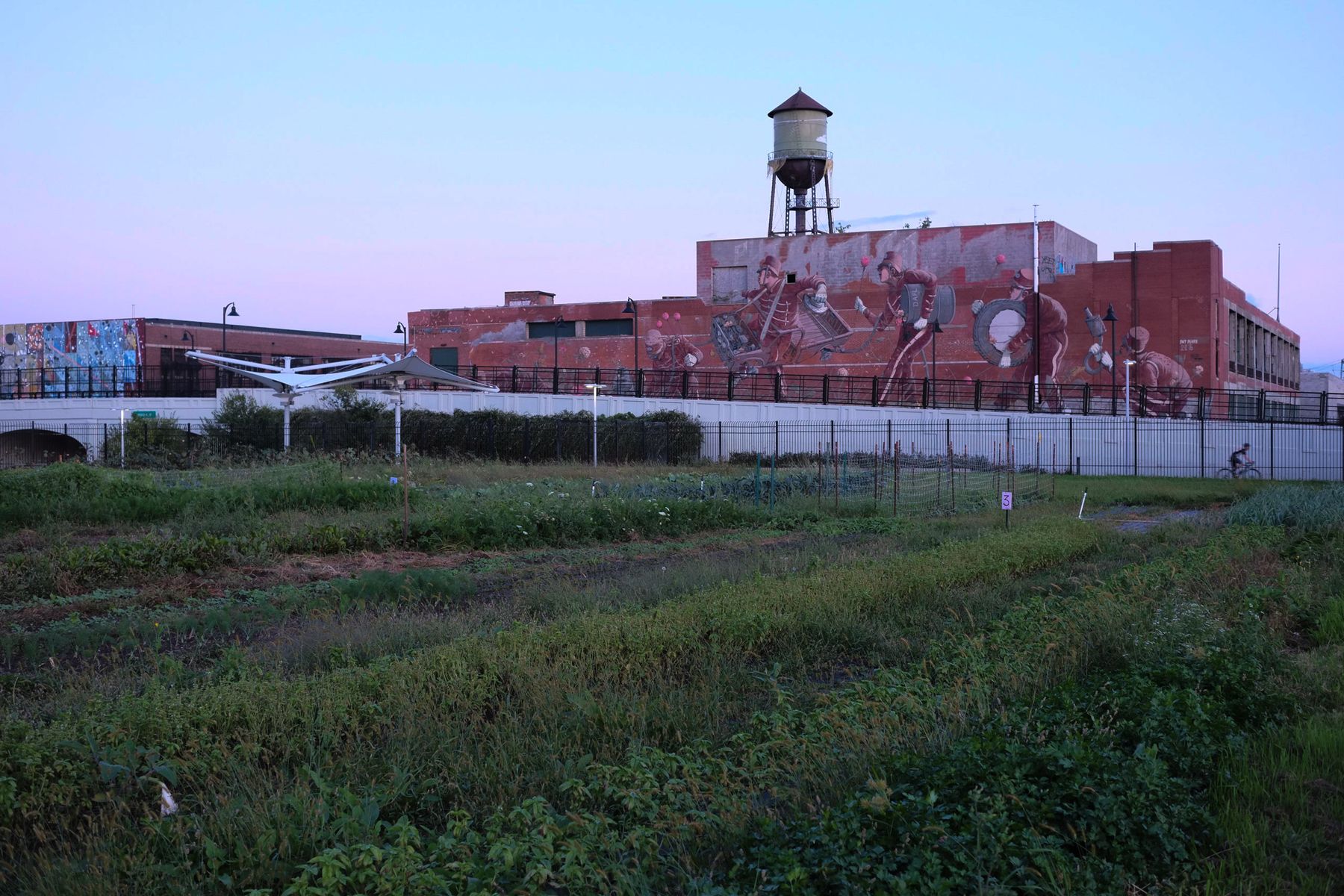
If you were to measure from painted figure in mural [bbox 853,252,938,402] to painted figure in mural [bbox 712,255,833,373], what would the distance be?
213cm

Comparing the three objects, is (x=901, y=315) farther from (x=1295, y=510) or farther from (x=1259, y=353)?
(x=1295, y=510)

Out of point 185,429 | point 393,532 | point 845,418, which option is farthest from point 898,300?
point 393,532

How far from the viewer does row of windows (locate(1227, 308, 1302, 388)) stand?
172 feet

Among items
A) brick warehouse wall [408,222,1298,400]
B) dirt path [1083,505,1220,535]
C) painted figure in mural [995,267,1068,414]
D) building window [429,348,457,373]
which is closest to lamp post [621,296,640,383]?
brick warehouse wall [408,222,1298,400]

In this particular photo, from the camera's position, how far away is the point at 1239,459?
3588cm

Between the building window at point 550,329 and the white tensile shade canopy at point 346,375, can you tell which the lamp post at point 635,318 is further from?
the white tensile shade canopy at point 346,375

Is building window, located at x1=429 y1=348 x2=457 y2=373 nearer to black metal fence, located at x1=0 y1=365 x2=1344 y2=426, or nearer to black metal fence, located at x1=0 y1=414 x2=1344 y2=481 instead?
black metal fence, located at x1=0 y1=365 x2=1344 y2=426

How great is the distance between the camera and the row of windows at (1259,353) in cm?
5238

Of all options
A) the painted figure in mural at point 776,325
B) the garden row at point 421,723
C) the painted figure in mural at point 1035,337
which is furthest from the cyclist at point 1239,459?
the garden row at point 421,723

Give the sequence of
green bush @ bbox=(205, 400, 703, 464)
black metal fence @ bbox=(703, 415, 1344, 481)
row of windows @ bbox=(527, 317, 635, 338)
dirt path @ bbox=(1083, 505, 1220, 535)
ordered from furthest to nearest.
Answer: row of windows @ bbox=(527, 317, 635, 338) → green bush @ bbox=(205, 400, 703, 464) → black metal fence @ bbox=(703, 415, 1344, 481) → dirt path @ bbox=(1083, 505, 1220, 535)

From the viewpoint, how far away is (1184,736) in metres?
5.78

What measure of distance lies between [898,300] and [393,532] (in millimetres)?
40329

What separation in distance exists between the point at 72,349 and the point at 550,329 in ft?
107

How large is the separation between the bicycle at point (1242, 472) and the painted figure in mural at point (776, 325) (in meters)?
21.7
